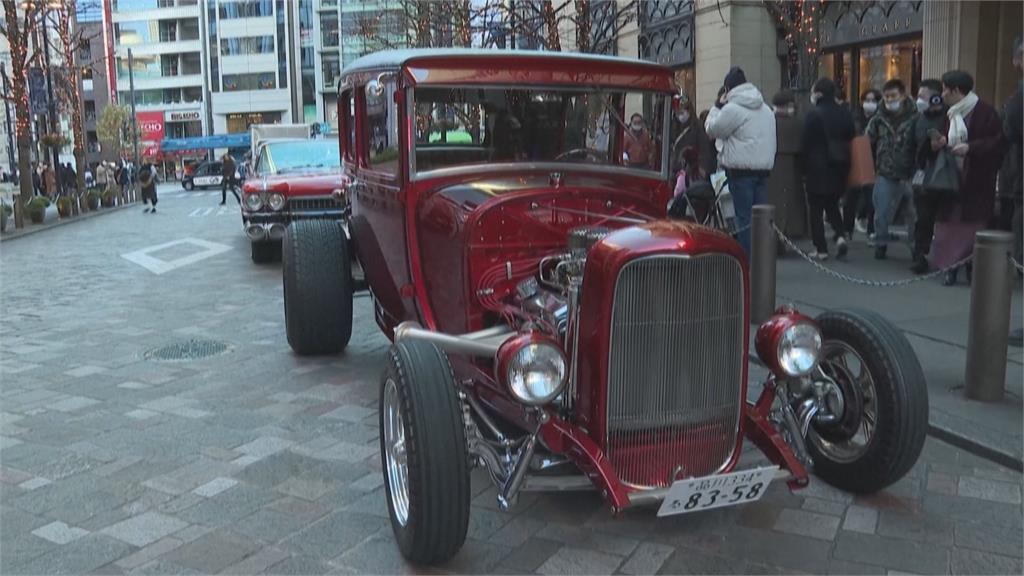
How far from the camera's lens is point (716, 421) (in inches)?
141

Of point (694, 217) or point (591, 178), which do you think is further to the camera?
point (694, 217)

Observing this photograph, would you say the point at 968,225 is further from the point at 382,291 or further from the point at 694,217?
the point at 382,291

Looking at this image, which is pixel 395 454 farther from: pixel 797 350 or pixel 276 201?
pixel 276 201

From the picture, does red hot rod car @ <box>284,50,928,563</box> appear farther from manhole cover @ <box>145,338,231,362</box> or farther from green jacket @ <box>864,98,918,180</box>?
green jacket @ <box>864,98,918,180</box>

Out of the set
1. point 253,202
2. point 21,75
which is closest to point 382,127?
point 253,202

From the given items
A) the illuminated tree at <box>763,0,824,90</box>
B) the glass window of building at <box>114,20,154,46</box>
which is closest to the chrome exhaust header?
the illuminated tree at <box>763,0,824,90</box>

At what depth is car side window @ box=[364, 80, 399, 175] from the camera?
4.94 metres

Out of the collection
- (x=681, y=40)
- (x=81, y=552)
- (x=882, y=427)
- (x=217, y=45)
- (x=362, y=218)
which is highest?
(x=217, y=45)

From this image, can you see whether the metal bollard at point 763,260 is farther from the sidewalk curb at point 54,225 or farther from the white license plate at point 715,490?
the sidewalk curb at point 54,225

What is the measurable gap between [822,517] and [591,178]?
2019 mm

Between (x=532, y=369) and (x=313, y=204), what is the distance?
8.87 m

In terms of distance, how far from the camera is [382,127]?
520 centimetres

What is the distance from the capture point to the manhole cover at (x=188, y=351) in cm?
704

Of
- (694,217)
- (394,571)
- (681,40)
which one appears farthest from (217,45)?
(394,571)
